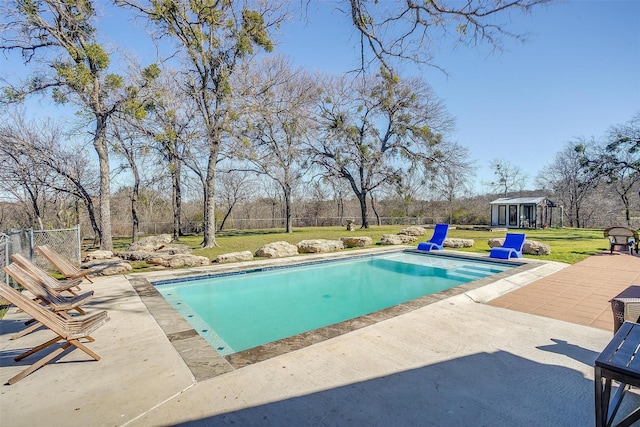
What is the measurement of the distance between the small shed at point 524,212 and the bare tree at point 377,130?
7.62m

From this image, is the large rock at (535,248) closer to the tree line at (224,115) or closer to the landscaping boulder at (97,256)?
the tree line at (224,115)

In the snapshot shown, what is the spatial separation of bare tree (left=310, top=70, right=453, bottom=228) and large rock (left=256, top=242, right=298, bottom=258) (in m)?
10.5

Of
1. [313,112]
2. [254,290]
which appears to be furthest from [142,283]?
[313,112]

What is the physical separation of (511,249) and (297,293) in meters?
5.90

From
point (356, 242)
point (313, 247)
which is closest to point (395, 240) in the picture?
point (356, 242)

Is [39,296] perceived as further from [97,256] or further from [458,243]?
[458,243]

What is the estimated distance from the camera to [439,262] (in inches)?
358

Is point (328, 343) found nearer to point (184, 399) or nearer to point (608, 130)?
point (184, 399)

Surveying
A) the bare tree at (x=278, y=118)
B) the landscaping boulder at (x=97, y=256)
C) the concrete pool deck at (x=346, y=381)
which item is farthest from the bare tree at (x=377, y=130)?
the concrete pool deck at (x=346, y=381)

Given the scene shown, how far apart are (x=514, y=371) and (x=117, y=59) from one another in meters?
14.1

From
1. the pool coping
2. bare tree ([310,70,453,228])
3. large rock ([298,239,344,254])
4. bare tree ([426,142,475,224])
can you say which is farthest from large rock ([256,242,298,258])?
bare tree ([426,142,475,224])

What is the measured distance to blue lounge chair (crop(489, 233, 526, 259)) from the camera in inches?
315

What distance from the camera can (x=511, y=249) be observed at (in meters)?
8.09

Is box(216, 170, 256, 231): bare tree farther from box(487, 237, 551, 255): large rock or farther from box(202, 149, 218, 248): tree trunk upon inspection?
box(487, 237, 551, 255): large rock
